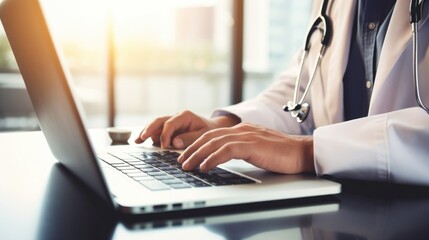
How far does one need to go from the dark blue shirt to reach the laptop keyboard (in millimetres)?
445

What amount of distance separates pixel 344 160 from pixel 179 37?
3064mm

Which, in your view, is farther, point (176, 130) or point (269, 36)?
point (269, 36)

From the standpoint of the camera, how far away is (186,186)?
556 millimetres

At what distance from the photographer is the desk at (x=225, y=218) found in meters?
0.45

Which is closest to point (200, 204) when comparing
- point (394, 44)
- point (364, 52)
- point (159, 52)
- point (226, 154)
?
point (226, 154)

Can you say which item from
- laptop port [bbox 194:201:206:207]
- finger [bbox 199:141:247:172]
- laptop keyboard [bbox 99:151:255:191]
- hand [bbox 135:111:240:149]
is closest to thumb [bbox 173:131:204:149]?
hand [bbox 135:111:240:149]

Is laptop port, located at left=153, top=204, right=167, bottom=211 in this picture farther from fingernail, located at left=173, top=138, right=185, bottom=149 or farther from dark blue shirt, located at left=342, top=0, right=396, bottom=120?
dark blue shirt, located at left=342, top=0, right=396, bottom=120

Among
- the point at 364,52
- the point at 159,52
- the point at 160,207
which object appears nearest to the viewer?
the point at 160,207

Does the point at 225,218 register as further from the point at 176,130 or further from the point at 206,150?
the point at 176,130

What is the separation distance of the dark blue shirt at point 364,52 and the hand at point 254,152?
0.32 metres

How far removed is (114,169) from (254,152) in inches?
7.4

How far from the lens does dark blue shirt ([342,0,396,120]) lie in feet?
3.13

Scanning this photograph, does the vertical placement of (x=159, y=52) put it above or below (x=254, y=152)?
below

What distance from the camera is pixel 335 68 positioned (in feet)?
3.46
